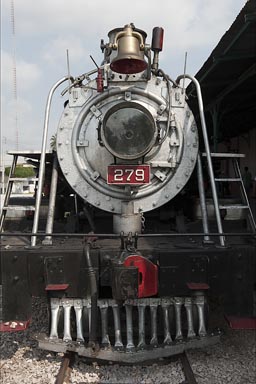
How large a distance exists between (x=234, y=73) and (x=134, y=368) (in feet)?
18.8

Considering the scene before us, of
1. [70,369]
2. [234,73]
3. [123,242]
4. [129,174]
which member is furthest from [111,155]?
[234,73]

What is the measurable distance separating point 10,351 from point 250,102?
8.08m

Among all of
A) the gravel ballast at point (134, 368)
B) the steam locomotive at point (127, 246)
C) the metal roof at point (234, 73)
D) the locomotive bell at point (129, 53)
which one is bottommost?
the gravel ballast at point (134, 368)

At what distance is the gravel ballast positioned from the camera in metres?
3.46

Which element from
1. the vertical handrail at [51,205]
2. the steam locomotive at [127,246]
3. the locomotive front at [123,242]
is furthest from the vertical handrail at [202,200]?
the vertical handrail at [51,205]

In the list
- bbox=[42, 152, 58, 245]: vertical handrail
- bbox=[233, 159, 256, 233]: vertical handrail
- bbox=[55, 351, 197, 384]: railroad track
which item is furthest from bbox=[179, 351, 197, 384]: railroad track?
bbox=[42, 152, 58, 245]: vertical handrail

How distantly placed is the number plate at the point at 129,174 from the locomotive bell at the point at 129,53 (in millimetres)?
825

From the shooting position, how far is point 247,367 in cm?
369

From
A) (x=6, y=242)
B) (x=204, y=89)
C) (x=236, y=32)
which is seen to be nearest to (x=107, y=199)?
(x=6, y=242)

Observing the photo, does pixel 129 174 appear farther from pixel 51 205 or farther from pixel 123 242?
pixel 51 205

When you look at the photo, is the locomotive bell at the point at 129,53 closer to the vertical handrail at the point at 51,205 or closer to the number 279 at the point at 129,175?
the number 279 at the point at 129,175

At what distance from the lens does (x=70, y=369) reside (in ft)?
11.8

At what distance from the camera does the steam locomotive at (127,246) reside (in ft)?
11.4

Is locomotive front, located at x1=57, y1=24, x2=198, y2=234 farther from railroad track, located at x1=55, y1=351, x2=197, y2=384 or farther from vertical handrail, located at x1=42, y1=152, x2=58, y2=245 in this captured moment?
railroad track, located at x1=55, y1=351, x2=197, y2=384
